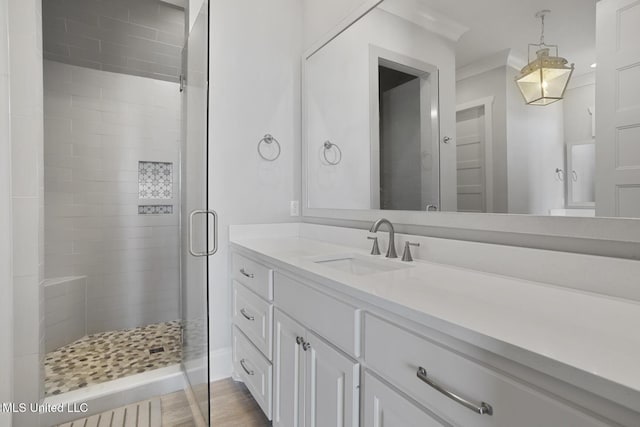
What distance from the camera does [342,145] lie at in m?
2.02

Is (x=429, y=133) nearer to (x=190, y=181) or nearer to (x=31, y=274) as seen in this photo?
(x=190, y=181)

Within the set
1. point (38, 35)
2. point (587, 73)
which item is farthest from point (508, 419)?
point (38, 35)

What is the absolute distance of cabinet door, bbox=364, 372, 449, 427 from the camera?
2.35 ft

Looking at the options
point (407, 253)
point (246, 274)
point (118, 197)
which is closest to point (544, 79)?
point (407, 253)

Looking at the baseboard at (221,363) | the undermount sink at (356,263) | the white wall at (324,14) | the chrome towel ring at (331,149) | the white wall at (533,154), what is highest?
the white wall at (324,14)

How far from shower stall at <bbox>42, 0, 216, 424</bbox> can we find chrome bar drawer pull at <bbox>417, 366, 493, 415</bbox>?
141 centimetres

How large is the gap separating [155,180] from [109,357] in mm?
1650

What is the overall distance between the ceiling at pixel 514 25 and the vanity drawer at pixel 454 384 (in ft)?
3.12

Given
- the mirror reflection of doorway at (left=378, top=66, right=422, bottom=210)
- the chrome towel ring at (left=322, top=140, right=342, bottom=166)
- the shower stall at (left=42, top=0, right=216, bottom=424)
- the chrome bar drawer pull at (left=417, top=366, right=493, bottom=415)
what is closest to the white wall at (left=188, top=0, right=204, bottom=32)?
the shower stall at (left=42, top=0, right=216, bottom=424)

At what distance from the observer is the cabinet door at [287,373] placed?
3.94ft

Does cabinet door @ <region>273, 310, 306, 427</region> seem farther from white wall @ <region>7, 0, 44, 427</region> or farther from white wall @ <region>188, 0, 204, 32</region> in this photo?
white wall @ <region>188, 0, 204, 32</region>

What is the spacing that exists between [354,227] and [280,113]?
1008mm

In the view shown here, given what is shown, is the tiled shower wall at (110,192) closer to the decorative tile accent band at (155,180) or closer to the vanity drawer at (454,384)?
the decorative tile accent band at (155,180)

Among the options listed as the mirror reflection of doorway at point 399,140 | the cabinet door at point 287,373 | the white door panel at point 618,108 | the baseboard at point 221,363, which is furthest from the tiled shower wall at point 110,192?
the white door panel at point 618,108
